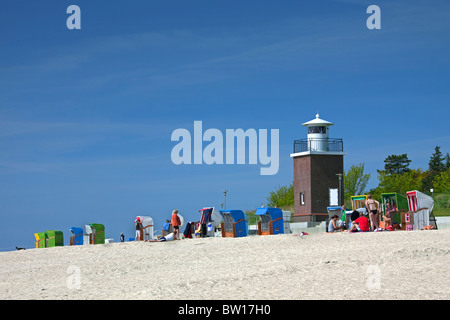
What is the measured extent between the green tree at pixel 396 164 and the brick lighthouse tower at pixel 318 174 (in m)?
36.4

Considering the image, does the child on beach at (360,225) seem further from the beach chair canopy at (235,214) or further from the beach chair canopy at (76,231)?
the beach chair canopy at (76,231)

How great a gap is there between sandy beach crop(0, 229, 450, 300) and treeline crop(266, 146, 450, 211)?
37.4 metres

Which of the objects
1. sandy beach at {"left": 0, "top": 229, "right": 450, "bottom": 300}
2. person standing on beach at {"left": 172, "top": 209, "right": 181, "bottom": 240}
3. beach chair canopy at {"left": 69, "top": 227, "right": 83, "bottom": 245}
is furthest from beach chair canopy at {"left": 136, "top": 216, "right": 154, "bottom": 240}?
sandy beach at {"left": 0, "top": 229, "right": 450, "bottom": 300}

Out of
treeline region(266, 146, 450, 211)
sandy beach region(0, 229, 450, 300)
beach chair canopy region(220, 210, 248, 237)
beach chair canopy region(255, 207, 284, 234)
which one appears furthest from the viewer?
treeline region(266, 146, 450, 211)

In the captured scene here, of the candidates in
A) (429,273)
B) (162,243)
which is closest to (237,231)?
(162,243)

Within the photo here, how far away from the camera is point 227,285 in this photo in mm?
11758

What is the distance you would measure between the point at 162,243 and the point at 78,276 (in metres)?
7.48

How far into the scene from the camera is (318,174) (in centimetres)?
4372

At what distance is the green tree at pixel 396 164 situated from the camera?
78625 mm

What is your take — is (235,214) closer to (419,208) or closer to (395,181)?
(419,208)

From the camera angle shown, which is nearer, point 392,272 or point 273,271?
point 392,272

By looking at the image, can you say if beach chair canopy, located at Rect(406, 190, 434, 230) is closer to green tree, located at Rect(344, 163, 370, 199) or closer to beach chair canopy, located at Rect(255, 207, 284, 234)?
beach chair canopy, located at Rect(255, 207, 284, 234)

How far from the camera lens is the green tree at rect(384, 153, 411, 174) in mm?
78625
